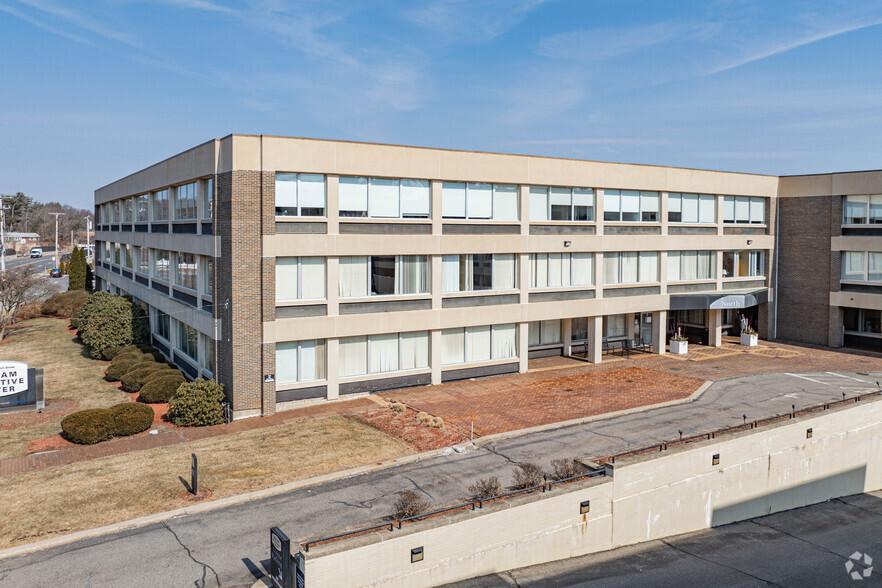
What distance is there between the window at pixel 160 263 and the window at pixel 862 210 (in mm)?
38173

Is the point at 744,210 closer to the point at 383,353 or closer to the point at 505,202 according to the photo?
the point at 505,202

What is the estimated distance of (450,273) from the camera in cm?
2995

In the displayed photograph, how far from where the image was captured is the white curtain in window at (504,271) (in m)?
31.4

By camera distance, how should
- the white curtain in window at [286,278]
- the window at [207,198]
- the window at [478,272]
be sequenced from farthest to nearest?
the window at [478,272]
the window at [207,198]
the white curtain in window at [286,278]

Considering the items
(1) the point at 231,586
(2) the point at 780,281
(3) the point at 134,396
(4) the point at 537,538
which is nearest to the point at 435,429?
(4) the point at 537,538

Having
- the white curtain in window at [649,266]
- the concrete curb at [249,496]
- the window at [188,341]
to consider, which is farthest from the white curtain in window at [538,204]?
the window at [188,341]

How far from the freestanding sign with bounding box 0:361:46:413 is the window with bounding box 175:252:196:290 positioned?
709 centimetres

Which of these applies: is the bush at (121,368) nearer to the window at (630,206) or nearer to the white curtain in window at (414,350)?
the white curtain in window at (414,350)

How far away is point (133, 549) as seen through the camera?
1463 centimetres

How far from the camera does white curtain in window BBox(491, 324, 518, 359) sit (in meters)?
31.8

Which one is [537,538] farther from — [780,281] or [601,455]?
[780,281]

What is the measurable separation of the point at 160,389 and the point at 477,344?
548 inches

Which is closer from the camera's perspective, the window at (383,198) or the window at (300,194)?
the window at (300,194)

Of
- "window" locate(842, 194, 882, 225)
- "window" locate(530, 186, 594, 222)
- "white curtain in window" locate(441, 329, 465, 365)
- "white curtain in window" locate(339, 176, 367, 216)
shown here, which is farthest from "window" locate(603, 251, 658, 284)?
"white curtain in window" locate(339, 176, 367, 216)
